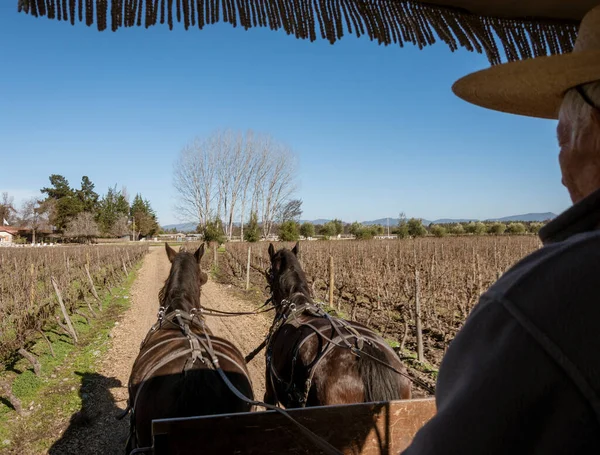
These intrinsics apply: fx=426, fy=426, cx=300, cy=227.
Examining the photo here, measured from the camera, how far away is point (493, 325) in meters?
0.56

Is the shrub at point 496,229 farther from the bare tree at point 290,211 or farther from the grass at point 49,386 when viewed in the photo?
the grass at point 49,386

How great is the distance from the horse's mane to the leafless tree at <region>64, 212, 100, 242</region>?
5402 cm

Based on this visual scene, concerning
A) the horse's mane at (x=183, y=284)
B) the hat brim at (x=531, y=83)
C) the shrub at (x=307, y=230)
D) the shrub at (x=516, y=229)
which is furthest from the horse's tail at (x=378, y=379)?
the shrub at (x=516, y=229)

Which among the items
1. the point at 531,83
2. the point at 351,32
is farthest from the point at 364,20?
the point at 531,83

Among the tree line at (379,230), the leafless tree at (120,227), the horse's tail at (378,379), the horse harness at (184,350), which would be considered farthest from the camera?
the leafless tree at (120,227)

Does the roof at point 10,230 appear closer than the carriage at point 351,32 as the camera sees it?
No

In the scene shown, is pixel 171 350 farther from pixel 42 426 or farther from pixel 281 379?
pixel 42 426

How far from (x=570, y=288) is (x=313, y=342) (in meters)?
3.20

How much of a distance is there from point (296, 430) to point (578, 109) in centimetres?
173

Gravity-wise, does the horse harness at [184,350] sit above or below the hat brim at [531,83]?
below

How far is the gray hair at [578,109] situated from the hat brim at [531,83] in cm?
2

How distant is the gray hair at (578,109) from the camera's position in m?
0.84

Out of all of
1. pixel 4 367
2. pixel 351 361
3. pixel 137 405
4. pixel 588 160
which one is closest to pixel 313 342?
Answer: pixel 351 361

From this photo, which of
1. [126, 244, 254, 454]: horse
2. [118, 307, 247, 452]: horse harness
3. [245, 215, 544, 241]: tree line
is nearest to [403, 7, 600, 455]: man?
[126, 244, 254, 454]: horse
